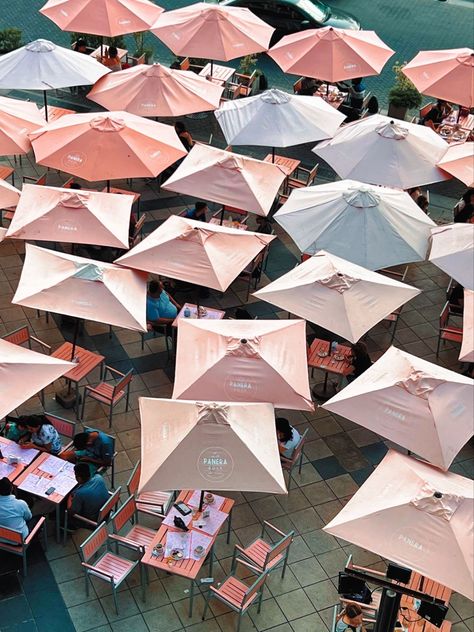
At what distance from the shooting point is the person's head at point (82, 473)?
10.8 metres

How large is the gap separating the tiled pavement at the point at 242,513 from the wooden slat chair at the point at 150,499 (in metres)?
0.80

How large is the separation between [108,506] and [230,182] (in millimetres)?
6366

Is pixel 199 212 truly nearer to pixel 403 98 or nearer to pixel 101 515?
pixel 101 515

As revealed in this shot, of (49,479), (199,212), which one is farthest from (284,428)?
(199,212)

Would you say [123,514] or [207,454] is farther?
[123,514]

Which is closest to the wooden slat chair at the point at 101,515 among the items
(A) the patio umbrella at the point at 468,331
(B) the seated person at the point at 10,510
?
(B) the seated person at the point at 10,510

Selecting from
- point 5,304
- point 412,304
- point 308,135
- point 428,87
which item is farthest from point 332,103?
point 5,304

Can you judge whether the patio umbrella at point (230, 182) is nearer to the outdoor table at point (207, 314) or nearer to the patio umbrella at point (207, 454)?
the outdoor table at point (207, 314)

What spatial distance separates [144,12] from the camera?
20.1 m

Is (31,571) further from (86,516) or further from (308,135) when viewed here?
(308,135)

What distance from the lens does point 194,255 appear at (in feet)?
42.9

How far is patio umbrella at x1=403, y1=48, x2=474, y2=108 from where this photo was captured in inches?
734

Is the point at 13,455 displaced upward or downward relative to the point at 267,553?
upward

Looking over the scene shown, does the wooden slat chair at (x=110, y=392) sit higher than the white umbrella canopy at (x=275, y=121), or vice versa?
the white umbrella canopy at (x=275, y=121)
